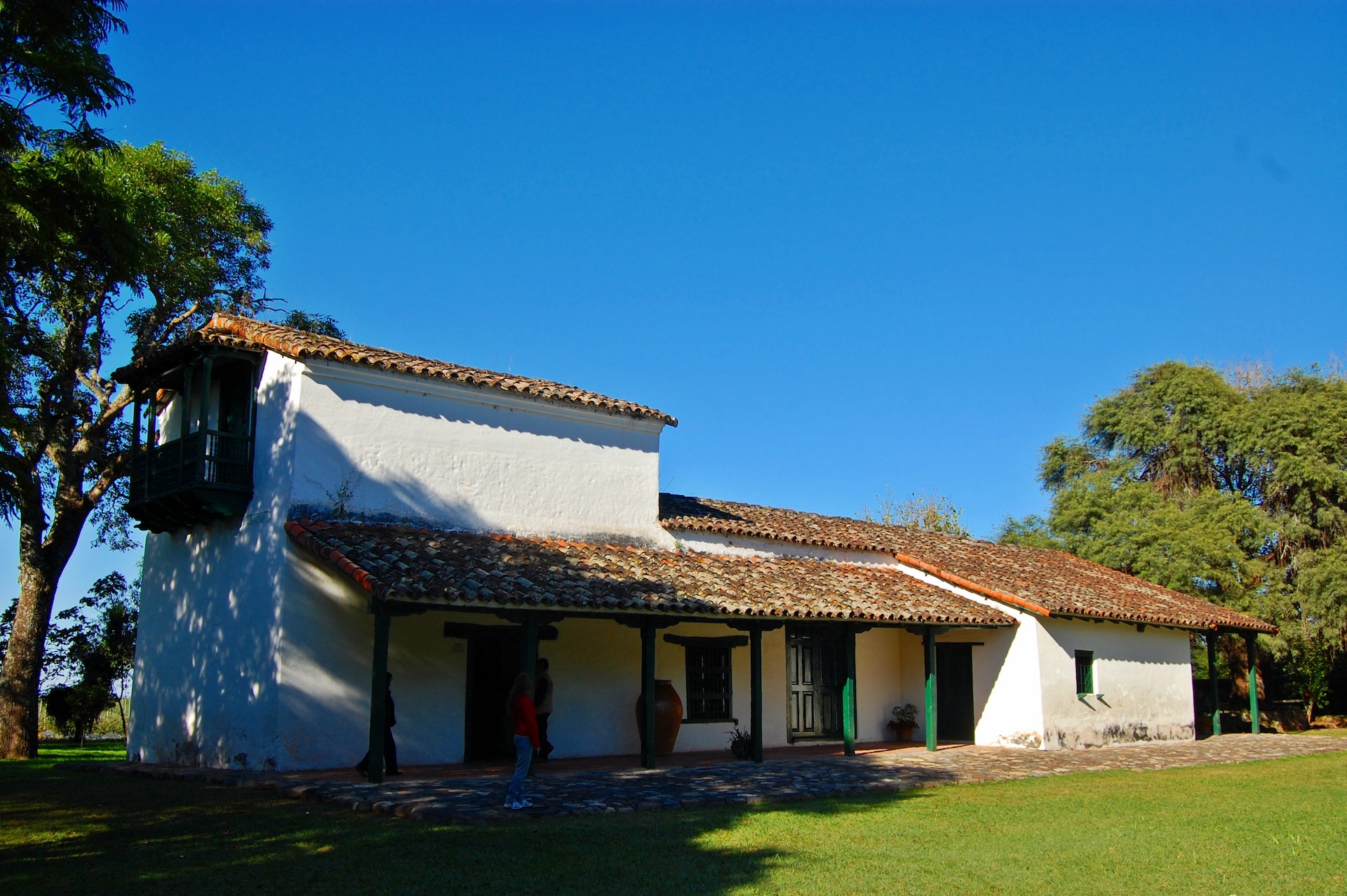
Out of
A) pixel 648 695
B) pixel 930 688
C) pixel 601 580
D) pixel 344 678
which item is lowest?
pixel 930 688

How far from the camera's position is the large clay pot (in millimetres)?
16297

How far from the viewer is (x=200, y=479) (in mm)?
14562

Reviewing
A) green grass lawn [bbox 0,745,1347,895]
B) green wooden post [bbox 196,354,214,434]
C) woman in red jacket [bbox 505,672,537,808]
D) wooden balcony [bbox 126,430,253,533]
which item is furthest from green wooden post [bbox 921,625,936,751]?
green wooden post [bbox 196,354,214,434]

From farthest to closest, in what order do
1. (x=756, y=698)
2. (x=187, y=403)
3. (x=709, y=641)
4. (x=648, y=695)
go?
1. (x=709, y=641)
2. (x=756, y=698)
3. (x=187, y=403)
4. (x=648, y=695)

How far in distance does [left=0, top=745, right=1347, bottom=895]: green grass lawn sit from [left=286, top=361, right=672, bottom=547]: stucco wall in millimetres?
4770

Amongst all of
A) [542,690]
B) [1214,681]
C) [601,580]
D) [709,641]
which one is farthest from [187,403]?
[1214,681]

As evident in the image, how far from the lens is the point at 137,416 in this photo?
17109 millimetres

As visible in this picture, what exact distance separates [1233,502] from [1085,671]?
36.7 feet

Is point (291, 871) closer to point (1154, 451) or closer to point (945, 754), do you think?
point (945, 754)

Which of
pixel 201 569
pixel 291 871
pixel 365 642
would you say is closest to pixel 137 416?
pixel 201 569

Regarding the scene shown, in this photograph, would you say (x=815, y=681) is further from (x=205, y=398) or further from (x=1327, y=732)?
(x=1327, y=732)

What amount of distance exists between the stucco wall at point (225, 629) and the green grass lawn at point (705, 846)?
1.79 m

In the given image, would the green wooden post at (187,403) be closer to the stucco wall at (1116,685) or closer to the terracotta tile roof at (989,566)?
the terracotta tile roof at (989,566)

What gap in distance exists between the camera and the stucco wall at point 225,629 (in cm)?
1384
